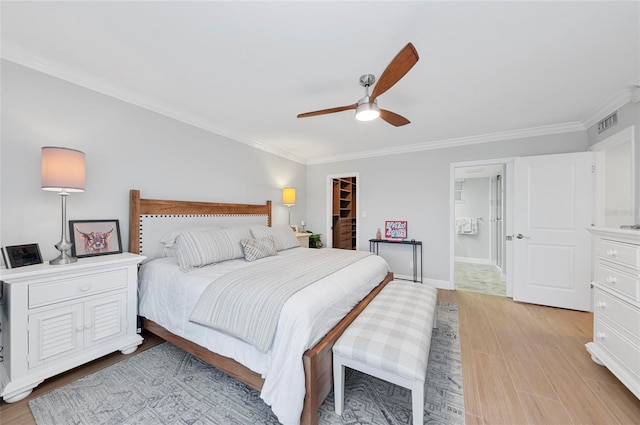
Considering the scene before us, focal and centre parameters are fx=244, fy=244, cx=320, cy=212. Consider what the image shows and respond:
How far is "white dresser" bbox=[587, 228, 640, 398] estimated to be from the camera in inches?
62.4

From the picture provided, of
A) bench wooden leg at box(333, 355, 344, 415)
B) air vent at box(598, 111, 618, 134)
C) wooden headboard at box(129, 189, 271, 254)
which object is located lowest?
bench wooden leg at box(333, 355, 344, 415)

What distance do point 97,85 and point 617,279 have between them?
15.0 ft

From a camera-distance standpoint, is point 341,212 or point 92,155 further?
point 341,212

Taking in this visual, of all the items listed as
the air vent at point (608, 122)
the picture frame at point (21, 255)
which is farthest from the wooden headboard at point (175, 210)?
the air vent at point (608, 122)

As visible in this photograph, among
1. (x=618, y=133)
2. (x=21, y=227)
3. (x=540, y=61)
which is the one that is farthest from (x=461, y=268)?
(x=21, y=227)

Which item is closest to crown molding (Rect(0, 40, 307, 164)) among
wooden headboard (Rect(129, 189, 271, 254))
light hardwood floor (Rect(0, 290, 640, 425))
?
wooden headboard (Rect(129, 189, 271, 254))

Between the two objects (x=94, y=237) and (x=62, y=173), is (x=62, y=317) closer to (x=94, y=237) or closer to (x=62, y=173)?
(x=94, y=237)

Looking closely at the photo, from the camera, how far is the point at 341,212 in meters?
6.50

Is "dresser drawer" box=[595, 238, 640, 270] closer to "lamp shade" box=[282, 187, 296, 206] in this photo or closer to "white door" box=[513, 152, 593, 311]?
"white door" box=[513, 152, 593, 311]

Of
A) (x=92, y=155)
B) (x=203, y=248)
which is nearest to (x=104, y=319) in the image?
(x=203, y=248)

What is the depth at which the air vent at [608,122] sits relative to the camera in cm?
265

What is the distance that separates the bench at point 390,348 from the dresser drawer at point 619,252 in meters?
1.33

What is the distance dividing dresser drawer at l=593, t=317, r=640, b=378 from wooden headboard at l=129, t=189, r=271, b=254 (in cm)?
396

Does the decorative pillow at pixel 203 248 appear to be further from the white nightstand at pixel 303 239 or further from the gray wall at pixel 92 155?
the white nightstand at pixel 303 239
